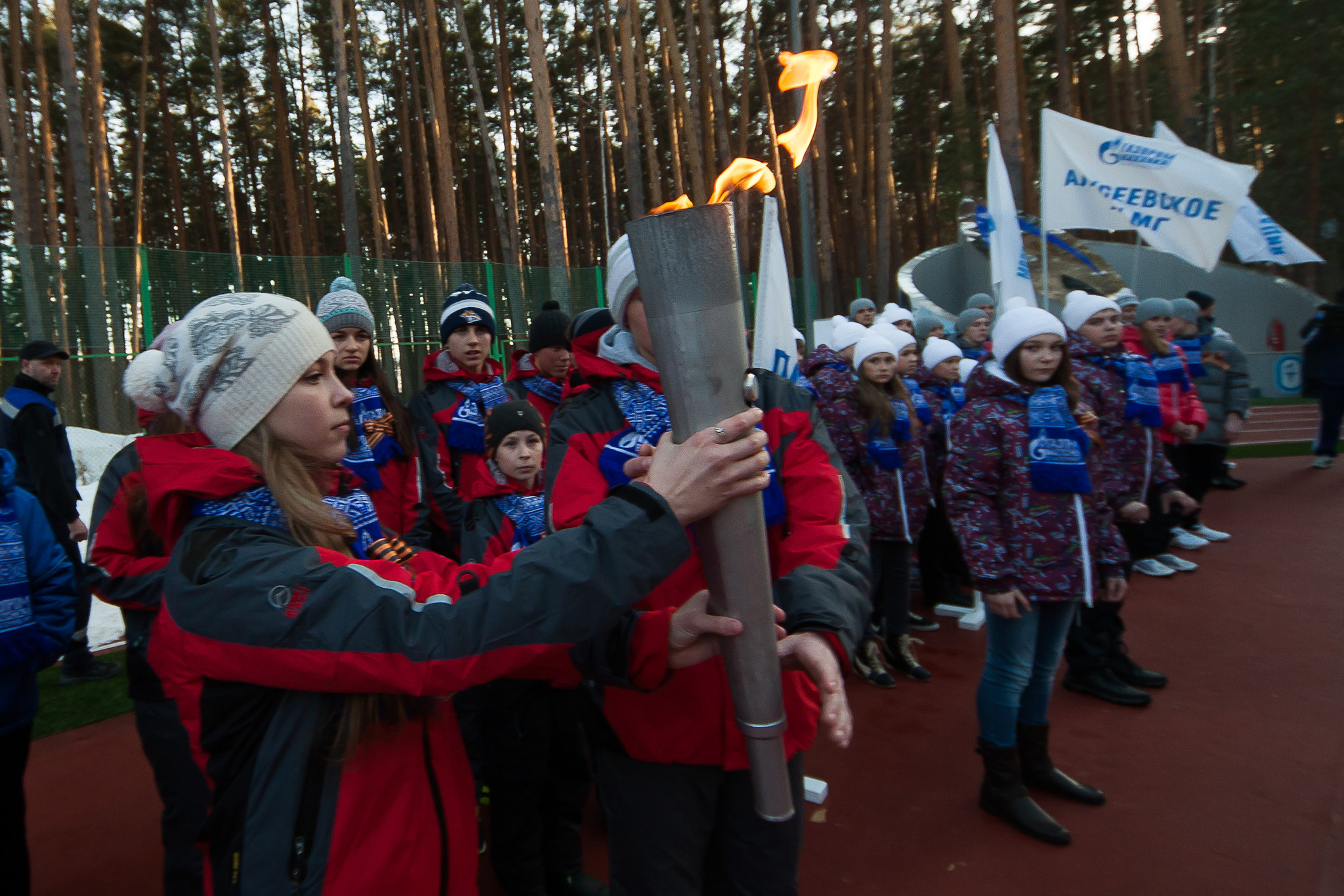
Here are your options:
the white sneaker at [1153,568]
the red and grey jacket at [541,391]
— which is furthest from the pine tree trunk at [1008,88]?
the red and grey jacket at [541,391]

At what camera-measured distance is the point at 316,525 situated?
1.51 metres

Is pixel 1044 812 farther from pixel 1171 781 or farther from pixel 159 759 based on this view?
pixel 159 759

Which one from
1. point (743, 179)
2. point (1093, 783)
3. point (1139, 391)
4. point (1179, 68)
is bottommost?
point (1093, 783)

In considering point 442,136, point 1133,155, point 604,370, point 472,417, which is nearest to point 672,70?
point 442,136

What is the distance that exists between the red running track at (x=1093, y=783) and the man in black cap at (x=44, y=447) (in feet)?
3.38

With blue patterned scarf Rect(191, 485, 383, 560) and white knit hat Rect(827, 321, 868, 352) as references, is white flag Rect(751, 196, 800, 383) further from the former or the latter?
blue patterned scarf Rect(191, 485, 383, 560)

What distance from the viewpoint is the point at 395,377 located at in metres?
15.0

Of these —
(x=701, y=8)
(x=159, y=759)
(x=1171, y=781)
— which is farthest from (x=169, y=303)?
(x=701, y=8)

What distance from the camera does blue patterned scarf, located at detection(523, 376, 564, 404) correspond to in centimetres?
490

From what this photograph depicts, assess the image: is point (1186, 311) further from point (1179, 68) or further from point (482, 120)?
point (482, 120)

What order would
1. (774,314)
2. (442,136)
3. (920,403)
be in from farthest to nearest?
1. (442,136)
2. (920,403)
3. (774,314)

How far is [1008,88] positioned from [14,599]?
15.5 metres

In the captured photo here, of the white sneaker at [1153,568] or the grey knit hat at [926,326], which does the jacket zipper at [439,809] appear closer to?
the white sneaker at [1153,568]

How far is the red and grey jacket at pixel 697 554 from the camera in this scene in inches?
74.5
